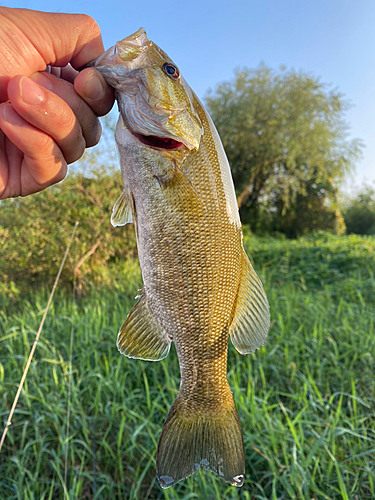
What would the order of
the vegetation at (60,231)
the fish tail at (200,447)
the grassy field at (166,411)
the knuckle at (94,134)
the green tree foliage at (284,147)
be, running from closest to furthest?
the fish tail at (200,447), the knuckle at (94,134), the grassy field at (166,411), the vegetation at (60,231), the green tree foliage at (284,147)

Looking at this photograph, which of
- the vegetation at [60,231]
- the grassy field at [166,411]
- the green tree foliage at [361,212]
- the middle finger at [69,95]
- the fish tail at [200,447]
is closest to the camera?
the fish tail at [200,447]

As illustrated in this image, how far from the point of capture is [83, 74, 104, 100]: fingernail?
1193 mm

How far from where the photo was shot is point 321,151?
16.1m

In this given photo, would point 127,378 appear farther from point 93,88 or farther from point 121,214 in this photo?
point 93,88

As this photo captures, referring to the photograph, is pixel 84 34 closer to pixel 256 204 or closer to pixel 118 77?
pixel 118 77

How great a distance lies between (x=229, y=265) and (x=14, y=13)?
1083 mm

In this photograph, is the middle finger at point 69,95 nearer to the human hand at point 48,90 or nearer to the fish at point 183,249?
the human hand at point 48,90

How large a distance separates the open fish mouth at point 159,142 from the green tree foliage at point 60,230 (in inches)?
209

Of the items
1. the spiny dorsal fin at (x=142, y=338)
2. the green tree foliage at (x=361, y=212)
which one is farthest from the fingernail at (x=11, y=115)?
the green tree foliage at (x=361, y=212)

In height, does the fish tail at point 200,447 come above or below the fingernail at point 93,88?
below

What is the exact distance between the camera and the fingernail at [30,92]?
1096 millimetres

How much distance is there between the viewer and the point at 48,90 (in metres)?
1.19

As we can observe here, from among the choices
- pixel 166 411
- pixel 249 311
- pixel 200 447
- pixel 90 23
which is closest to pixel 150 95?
pixel 90 23

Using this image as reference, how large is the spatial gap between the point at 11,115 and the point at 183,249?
71 centimetres
